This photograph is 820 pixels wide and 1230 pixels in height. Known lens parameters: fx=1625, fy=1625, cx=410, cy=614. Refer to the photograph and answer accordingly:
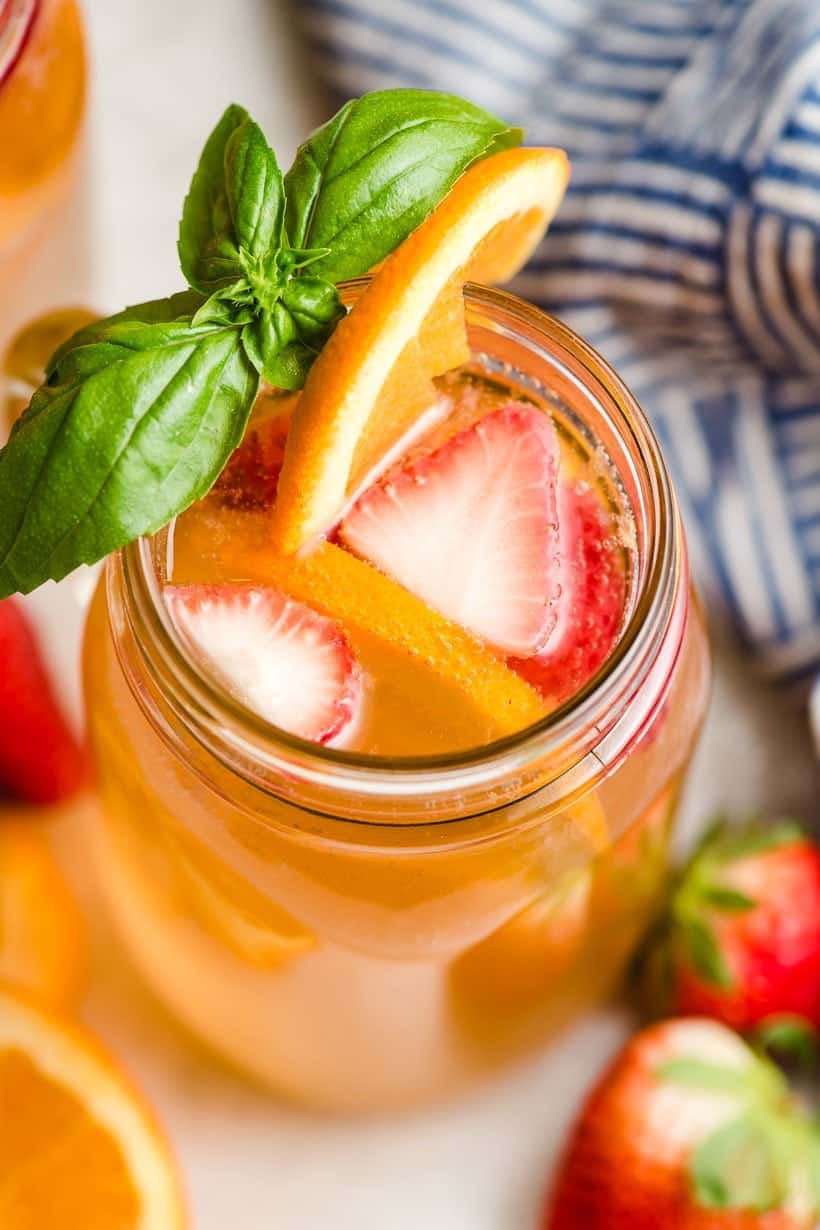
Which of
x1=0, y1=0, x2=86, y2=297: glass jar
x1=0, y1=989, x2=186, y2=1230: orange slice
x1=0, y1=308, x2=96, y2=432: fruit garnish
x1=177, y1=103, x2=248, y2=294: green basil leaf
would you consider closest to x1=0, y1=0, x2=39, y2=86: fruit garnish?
x1=0, y1=0, x2=86, y2=297: glass jar

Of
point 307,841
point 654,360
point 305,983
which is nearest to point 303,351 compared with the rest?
point 307,841

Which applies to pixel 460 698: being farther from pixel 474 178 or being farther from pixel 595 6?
pixel 595 6

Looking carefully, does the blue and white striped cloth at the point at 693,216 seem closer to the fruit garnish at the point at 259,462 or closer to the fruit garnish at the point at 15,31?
the fruit garnish at the point at 15,31

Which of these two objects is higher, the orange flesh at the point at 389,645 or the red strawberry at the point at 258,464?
the red strawberry at the point at 258,464

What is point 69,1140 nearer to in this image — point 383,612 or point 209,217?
point 383,612

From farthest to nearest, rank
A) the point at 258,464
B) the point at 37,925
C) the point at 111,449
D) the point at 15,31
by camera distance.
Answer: the point at 37,925 → the point at 15,31 → the point at 258,464 → the point at 111,449

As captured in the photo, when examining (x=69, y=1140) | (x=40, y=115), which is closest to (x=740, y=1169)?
(x=69, y=1140)

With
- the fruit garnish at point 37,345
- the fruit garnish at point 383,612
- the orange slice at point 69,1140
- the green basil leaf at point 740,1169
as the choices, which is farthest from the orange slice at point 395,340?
the green basil leaf at point 740,1169

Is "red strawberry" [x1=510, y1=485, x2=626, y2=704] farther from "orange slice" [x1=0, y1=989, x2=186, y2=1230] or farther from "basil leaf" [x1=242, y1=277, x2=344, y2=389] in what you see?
"orange slice" [x1=0, y1=989, x2=186, y2=1230]
